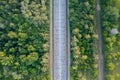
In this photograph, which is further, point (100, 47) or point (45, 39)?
point (100, 47)

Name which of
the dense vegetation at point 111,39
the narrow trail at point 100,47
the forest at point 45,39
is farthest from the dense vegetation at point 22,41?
the dense vegetation at point 111,39

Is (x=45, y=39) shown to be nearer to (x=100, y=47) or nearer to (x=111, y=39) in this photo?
(x=100, y=47)

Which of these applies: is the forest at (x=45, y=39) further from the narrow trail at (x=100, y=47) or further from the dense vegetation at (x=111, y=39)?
the narrow trail at (x=100, y=47)

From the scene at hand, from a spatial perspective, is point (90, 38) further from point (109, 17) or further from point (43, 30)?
point (43, 30)

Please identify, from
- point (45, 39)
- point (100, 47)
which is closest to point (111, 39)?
point (100, 47)

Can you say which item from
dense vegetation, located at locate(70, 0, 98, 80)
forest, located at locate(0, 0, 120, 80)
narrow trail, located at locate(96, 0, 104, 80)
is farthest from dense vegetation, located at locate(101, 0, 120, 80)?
dense vegetation, located at locate(70, 0, 98, 80)

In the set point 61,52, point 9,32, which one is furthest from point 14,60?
point 61,52
